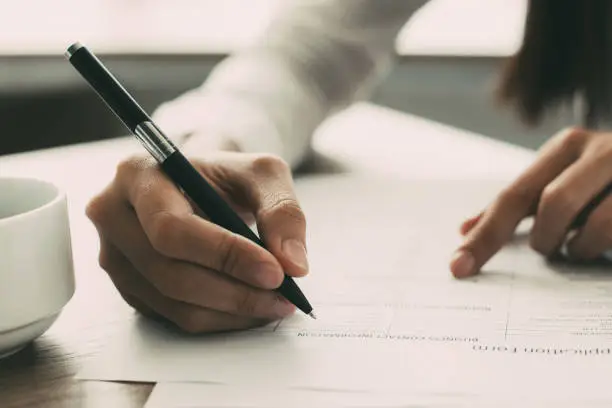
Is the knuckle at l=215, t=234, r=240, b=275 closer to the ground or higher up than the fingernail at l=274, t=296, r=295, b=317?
higher up

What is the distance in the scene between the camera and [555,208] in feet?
1.99

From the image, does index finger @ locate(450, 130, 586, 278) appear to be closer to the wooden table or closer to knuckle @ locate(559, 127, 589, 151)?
knuckle @ locate(559, 127, 589, 151)

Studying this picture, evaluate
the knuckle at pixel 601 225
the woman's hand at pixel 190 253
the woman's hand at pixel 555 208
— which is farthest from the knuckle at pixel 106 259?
the knuckle at pixel 601 225

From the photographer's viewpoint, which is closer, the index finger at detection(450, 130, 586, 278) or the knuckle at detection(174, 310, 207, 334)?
the knuckle at detection(174, 310, 207, 334)

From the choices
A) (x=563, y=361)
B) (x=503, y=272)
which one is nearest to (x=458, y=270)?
Result: (x=503, y=272)

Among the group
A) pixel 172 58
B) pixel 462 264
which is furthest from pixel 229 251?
pixel 172 58

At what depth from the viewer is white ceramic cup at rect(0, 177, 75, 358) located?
1.45ft

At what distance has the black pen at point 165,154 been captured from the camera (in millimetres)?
491

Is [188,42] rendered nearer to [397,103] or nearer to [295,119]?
[397,103]

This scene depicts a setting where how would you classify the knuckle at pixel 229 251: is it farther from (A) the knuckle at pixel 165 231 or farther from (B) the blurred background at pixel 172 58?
(B) the blurred background at pixel 172 58

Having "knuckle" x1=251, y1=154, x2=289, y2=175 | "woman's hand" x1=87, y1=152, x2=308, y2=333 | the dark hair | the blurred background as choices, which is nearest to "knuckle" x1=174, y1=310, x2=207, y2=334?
"woman's hand" x1=87, y1=152, x2=308, y2=333

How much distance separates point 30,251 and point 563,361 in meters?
0.29

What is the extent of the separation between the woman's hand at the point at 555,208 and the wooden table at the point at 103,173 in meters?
0.19

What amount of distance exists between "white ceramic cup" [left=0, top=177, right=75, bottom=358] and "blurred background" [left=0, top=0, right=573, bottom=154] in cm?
97
